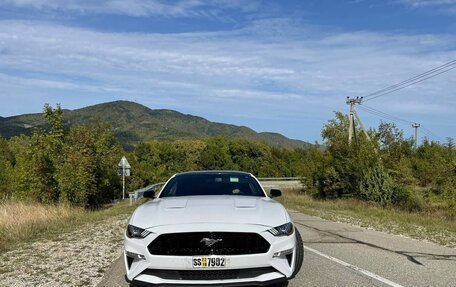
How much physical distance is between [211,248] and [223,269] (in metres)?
0.26

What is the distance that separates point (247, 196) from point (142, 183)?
68534 mm

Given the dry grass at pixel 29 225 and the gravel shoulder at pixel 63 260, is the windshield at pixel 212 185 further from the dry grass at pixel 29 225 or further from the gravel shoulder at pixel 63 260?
the dry grass at pixel 29 225

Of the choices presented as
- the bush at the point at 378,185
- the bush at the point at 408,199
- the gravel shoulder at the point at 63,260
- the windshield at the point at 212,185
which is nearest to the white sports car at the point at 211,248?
the windshield at the point at 212,185

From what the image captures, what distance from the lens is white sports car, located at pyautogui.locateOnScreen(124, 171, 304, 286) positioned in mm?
5062

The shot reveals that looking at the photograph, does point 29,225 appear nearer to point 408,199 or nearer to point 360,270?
point 360,270

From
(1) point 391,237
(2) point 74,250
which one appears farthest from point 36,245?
(1) point 391,237

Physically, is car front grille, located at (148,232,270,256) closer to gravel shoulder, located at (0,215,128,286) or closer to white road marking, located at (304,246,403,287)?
gravel shoulder, located at (0,215,128,286)

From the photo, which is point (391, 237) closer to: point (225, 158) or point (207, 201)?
point (207, 201)

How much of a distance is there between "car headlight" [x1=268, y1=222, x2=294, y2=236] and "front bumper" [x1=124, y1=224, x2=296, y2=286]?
0.06 m

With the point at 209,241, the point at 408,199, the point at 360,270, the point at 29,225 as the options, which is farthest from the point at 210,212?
the point at 408,199

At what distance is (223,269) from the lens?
5.06 meters

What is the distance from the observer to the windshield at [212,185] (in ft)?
24.1


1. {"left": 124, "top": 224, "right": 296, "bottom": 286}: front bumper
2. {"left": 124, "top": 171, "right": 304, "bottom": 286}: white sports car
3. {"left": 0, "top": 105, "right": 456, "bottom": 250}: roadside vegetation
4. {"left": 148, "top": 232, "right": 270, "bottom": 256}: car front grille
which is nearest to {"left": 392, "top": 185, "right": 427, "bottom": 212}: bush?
{"left": 0, "top": 105, "right": 456, "bottom": 250}: roadside vegetation

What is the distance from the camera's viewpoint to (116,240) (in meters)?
11.1
